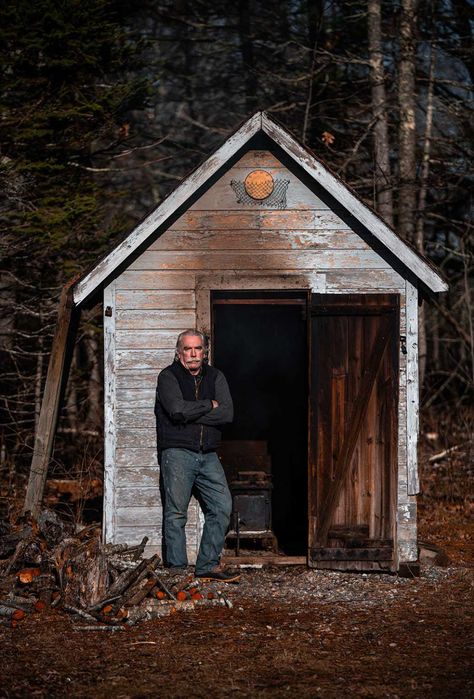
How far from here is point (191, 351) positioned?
313 inches

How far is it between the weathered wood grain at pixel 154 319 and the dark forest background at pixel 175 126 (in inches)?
39.3

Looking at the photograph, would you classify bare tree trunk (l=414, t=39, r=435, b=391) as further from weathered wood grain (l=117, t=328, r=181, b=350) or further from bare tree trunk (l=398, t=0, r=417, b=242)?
weathered wood grain (l=117, t=328, r=181, b=350)

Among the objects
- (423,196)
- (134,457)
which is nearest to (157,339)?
(134,457)

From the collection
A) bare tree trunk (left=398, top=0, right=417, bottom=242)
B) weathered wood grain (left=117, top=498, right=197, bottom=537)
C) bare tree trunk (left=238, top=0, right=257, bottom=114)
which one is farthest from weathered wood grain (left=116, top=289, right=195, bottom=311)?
bare tree trunk (left=238, top=0, right=257, bottom=114)

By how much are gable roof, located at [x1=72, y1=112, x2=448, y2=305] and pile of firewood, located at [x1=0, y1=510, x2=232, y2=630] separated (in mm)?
2221

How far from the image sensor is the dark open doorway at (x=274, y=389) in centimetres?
1084

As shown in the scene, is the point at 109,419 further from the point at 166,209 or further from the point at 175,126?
the point at 175,126

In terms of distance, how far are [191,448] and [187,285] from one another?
1.51 m

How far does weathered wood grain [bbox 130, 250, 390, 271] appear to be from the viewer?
838cm

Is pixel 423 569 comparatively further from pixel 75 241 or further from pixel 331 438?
pixel 75 241

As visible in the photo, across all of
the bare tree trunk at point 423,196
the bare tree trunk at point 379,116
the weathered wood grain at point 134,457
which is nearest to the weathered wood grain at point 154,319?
the weathered wood grain at point 134,457

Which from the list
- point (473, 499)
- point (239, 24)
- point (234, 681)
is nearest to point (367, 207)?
point (234, 681)

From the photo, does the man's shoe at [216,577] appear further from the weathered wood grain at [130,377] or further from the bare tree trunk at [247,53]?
the bare tree trunk at [247,53]

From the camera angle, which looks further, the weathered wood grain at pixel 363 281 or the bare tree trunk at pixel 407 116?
the bare tree trunk at pixel 407 116
